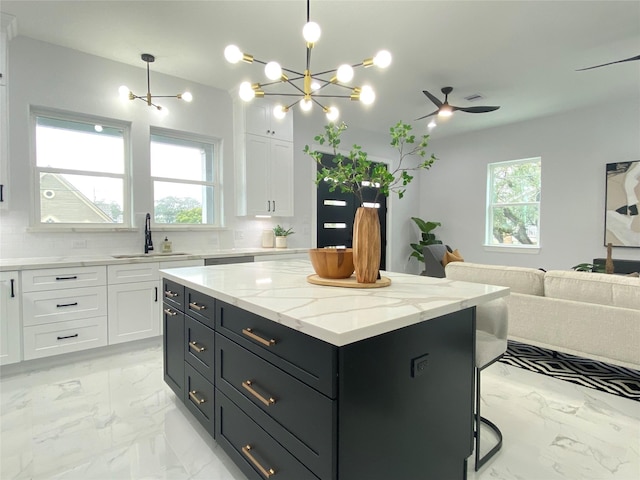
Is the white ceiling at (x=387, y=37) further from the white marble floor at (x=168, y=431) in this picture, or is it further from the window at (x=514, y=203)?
the white marble floor at (x=168, y=431)

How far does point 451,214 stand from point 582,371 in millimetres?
4352

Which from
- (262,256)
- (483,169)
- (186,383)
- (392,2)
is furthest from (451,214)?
(186,383)

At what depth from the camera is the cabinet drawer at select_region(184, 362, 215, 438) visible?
5.71ft

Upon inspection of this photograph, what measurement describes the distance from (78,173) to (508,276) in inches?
169

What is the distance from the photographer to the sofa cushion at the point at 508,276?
283 cm

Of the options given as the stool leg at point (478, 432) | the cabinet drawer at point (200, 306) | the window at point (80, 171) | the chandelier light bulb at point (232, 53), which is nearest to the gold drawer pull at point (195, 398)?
the cabinet drawer at point (200, 306)

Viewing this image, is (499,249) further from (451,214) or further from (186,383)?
(186,383)

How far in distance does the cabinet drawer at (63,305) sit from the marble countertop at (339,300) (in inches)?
62.6

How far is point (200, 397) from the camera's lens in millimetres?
1847

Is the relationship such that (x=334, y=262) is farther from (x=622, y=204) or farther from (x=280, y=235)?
(x=622, y=204)

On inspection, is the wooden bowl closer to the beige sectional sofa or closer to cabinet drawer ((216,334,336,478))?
cabinet drawer ((216,334,336,478))

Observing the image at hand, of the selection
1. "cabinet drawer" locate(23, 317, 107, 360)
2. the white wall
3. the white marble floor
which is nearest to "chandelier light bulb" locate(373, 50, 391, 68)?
the white marble floor

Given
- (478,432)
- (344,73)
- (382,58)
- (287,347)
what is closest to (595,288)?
(478,432)

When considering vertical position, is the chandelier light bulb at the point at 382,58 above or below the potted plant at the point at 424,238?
above
